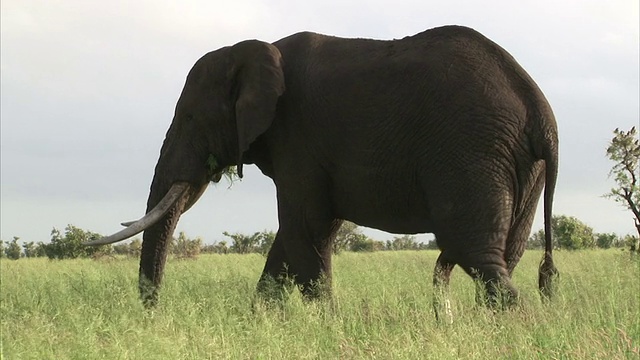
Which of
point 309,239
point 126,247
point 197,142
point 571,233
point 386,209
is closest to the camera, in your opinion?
point 386,209

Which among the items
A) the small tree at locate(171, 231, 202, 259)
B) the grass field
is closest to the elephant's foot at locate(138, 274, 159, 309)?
the grass field

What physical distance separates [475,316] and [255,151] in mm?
2728

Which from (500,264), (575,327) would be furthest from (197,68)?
(575,327)

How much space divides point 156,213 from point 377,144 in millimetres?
2593

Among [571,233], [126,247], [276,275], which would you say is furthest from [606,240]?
[276,275]

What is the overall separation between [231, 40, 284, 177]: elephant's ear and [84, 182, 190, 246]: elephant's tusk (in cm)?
77

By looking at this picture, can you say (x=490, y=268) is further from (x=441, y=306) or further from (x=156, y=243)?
(x=156, y=243)

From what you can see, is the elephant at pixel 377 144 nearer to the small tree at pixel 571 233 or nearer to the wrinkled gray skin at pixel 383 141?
the wrinkled gray skin at pixel 383 141

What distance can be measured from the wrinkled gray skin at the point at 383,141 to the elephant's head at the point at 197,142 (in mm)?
17

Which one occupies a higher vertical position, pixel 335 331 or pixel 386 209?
pixel 386 209

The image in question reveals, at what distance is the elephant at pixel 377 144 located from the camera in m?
7.13

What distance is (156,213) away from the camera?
29.0ft

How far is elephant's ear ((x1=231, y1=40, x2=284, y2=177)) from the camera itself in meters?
8.03

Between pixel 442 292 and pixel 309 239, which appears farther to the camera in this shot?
pixel 309 239
